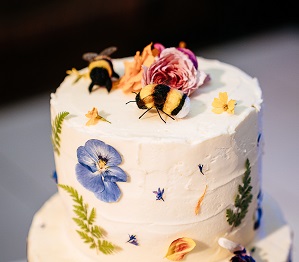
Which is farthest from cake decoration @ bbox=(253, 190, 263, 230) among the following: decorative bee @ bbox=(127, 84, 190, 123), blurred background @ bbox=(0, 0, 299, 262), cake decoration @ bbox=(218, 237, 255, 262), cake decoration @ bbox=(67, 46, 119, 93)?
blurred background @ bbox=(0, 0, 299, 262)

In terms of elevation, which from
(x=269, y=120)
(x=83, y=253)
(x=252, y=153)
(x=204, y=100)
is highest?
(x=269, y=120)

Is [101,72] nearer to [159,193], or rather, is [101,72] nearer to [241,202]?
[159,193]

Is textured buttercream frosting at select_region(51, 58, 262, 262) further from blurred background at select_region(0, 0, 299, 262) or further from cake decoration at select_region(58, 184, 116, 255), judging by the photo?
blurred background at select_region(0, 0, 299, 262)

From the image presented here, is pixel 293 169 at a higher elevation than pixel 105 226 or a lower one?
higher

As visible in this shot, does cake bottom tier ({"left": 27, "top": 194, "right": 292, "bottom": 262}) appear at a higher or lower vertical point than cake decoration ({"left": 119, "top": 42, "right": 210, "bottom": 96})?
lower

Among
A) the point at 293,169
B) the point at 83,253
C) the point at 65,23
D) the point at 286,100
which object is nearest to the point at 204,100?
the point at 83,253

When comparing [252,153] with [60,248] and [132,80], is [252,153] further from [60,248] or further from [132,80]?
[60,248]

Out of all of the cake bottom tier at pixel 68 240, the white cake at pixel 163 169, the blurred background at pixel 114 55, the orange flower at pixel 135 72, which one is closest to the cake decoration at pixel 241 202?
the white cake at pixel 163 169

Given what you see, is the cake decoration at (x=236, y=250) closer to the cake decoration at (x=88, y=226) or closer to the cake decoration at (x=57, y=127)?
the cake decoration at (x=88, y=226)
